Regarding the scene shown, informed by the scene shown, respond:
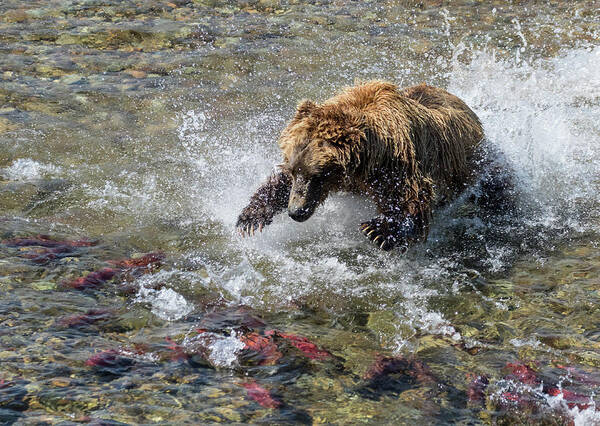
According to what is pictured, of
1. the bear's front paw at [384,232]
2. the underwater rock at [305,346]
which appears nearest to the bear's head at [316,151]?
the bear's front paw at [384,232]

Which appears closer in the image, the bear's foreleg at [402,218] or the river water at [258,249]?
the river water at [258,249]

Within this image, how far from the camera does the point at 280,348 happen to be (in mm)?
4328

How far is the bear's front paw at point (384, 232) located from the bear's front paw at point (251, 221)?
0.94m

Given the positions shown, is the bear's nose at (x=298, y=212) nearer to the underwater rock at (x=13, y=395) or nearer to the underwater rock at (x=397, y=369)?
the underwater rock at (x=397, y=369)

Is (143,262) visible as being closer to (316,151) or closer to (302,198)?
(302,198)

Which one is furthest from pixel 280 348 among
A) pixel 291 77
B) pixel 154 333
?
pixel 291 77

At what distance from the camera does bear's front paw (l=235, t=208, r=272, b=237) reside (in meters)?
5.82

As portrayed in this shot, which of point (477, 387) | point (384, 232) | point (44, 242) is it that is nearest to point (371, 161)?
point (384, 232)

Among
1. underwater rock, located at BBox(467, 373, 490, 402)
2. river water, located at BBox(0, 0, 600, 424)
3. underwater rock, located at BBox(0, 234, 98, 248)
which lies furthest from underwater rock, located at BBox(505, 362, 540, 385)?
underwater rock, located at BBox(0, 234, 98, 248)

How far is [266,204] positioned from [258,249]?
1.32ft

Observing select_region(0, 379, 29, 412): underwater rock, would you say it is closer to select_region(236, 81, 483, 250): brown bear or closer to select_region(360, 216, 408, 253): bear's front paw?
select_region(236, 81, 483, 250): brown bear

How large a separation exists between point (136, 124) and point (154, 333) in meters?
4.31

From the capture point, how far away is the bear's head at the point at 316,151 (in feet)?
16.7

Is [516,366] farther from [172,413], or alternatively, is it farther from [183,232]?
[183,232]
